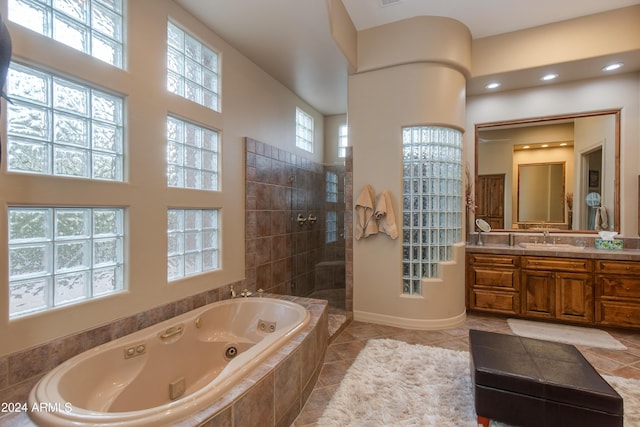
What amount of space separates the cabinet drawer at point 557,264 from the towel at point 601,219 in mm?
686

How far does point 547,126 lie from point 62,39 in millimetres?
4631

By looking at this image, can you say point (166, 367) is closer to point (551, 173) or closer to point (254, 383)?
point (254, 383)

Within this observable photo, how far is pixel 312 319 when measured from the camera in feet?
7.52

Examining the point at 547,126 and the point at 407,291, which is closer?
the point at 407,291

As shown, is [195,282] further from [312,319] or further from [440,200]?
[440,200]

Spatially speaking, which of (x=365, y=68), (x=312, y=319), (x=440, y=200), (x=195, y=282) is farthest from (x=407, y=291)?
(x=365, y=68)

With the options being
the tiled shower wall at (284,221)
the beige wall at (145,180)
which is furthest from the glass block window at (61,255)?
the tiled shower wall at (284,221)

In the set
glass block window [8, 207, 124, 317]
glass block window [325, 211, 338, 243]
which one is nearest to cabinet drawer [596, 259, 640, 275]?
glass block window [325, 211, 338, 243]

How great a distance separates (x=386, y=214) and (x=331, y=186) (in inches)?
72.5

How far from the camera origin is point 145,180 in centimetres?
209

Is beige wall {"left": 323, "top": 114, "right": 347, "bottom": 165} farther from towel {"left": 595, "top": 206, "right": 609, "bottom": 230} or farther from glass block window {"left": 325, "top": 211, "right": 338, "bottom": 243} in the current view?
towel {"left": 595, "top": 206, "right": 609, "bottom": 230}

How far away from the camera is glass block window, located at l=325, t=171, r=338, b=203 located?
4.84m

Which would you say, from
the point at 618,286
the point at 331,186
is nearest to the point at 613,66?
the point at 618,286

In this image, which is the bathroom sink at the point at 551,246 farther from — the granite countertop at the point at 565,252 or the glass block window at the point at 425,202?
the glass block window at the point at 425,202
